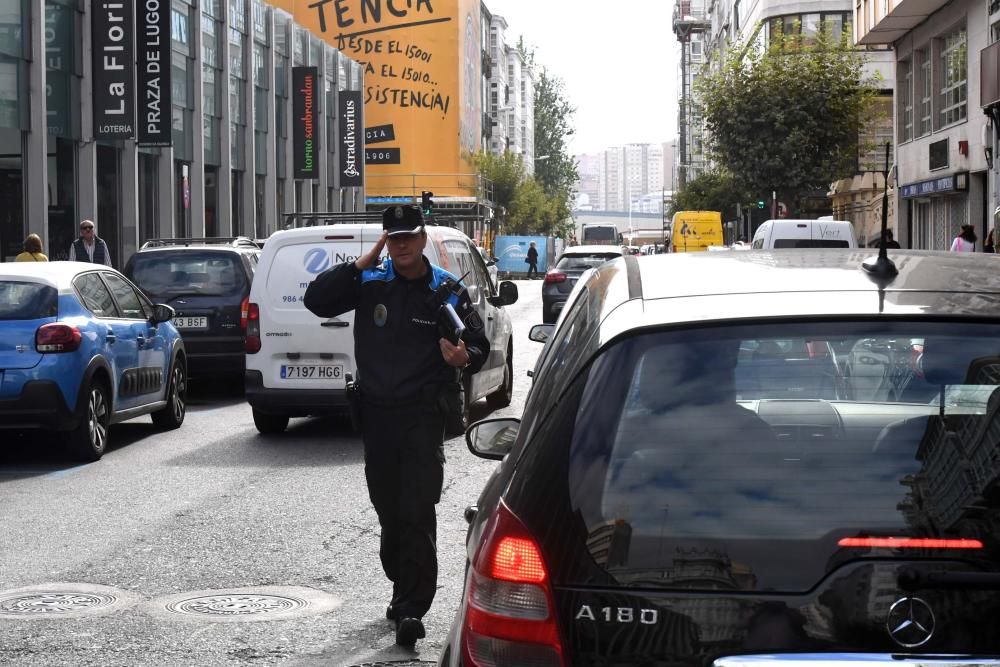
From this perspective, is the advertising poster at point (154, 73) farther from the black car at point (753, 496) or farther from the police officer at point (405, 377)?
the black car at point (753, 496)

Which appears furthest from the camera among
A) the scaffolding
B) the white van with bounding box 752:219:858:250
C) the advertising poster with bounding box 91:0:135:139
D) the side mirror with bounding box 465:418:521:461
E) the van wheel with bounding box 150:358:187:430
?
the scaffolding

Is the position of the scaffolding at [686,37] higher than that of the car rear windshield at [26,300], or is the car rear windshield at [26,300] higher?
the scaffolding at [686,37]

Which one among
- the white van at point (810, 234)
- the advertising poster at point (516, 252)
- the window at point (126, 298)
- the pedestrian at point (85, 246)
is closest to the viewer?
the window at point (126, 298)

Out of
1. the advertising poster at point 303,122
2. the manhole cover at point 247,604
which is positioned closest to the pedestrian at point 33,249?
the manhole cover at point 247,604

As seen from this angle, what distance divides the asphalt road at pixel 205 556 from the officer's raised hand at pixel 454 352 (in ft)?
3.63

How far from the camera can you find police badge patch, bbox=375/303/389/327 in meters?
5.89

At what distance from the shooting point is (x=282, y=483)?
34.1 feet

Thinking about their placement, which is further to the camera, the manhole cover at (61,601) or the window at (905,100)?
Result: the window at (905,100)

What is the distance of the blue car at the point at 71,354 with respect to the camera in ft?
36.3

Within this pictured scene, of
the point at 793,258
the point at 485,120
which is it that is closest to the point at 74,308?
the point at 793,258

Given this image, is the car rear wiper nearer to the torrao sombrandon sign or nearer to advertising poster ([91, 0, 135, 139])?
advertising poster ([91, 0, 135, 139])

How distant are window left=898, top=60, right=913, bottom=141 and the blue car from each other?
30110 mm

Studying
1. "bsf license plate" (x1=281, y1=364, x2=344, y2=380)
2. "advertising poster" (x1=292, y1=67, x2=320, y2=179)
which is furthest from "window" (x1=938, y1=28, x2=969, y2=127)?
"bsf license plate" (x1=281, y1=364, x2=344, y2=380)

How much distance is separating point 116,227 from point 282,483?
22.6m
